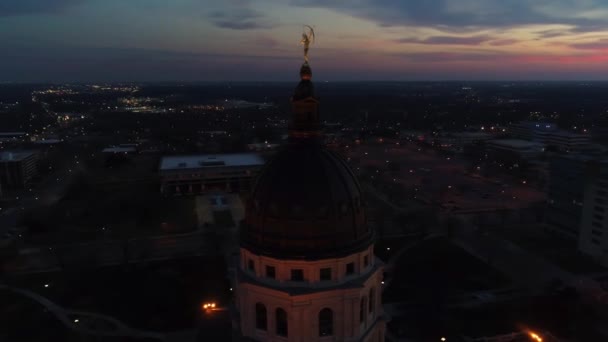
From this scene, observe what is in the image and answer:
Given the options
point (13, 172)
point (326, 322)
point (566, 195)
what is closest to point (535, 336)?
point (326, 322)

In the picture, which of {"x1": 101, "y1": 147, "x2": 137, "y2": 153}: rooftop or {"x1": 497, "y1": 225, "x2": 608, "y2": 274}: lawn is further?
{"x1": 101, "y1": 147, "x2": 137, "y2": 153}: rooftop

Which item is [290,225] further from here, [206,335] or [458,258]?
[458,258]

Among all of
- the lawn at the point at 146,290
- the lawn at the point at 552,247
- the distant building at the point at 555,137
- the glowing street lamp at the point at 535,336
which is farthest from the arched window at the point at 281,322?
the distant building at the point at 555,137

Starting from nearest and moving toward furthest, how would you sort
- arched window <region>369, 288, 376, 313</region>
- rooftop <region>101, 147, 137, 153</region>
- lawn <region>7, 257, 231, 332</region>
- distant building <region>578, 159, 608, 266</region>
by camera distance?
arched window <region>369, 288, 376, 313</region>, lawn <region>7, 257, 231, 332</region>, distant building <region>578, 159, 608, 266</region>, rooftop <region>101, 147, 137, 153</region>

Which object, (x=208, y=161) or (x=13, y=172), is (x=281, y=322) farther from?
(x=13, y=172)

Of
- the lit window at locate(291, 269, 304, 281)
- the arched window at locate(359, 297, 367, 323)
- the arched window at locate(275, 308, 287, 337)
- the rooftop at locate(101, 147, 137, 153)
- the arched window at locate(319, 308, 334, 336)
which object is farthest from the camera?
the rooftop at locate(101, 147, 137, 153)

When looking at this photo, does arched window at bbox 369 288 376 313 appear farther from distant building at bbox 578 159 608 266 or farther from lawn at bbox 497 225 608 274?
distant building at bbox 578 159 608 266

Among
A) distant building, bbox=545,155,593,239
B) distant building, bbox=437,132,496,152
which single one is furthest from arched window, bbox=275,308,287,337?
distant building, bbox=437,132,496,152

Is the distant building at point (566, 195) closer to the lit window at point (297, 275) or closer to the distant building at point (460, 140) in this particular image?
the lit window at point (297, 275)
